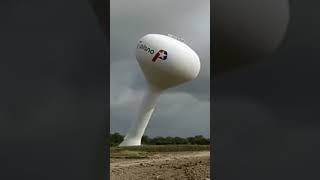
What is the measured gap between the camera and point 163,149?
23.2 metres

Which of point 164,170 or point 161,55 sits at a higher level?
point 161,55

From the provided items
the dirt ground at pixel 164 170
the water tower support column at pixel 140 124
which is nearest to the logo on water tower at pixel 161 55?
the water tower support column at pixel 140 124

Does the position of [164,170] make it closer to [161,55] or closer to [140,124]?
[161,55]

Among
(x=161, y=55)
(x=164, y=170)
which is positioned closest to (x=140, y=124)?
(x=161, y=55)

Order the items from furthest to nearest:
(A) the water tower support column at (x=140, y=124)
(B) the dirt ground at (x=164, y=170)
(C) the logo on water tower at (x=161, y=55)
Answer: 1. (A) the water tower support column at (x=140, y=124)
2. (C) the logo on water tower at (x=161, y=55)
3. (B) the dirt ground at (x=164, y=170)

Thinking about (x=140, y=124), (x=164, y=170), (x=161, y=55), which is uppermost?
(x=161, y=55)

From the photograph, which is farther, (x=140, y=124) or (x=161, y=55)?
(x=140, y=124)

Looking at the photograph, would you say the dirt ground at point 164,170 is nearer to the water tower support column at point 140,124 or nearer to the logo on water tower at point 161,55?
the logo on water tower at point 161,55

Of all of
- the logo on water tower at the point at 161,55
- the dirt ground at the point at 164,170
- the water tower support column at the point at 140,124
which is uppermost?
the logo on water tower at the point at 161,55
